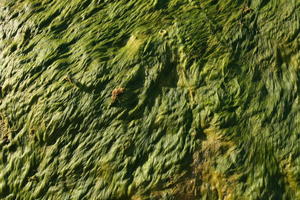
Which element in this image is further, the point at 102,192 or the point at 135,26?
the point at 135,26

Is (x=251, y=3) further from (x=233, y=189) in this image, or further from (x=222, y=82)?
(x=233, y=189)

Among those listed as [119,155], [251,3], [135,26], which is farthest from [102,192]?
[251,3]

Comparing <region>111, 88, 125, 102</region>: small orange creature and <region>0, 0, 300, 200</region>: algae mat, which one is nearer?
<region>0, 0, 300, 200</region>: algae mat

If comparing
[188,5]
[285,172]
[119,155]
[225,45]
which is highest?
[188,5]

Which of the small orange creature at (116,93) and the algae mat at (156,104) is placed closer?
the algae mat at (156,104)

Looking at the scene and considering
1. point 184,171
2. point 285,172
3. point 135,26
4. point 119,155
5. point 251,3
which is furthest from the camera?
point 135,26

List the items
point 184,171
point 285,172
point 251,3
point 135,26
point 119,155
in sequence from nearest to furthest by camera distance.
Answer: point 285,172 < point 184,171 < point 119,155 < point 251,3 < point 135,26

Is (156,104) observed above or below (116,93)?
below

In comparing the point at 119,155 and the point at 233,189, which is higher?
the point at 119,155
